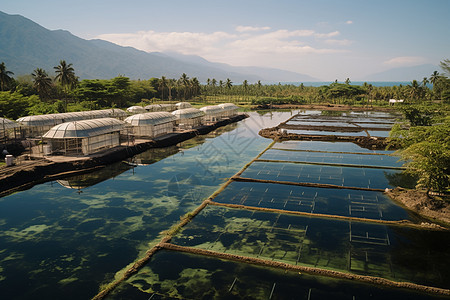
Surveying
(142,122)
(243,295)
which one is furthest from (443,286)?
(142,122)

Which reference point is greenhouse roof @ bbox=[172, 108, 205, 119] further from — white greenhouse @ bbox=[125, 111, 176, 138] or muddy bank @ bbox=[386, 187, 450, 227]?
muddy bank @ bbox=[386, 187, 450, 227]

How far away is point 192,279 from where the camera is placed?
14445mm

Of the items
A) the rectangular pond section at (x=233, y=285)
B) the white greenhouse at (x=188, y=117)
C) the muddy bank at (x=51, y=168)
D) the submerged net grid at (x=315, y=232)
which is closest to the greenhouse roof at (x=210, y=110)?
the white greenhouse at (x=188, y=117)

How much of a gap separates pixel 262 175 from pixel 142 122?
22820 mm

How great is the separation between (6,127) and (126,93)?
5252 centimetres

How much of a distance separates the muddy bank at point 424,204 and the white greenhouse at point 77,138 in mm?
30355

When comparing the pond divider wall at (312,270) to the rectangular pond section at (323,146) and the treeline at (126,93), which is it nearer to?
the treeline at (126,93)

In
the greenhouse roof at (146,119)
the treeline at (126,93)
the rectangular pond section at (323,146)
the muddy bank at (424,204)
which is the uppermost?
the treeline at (126,93)

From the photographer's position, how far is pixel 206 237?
1823 cm

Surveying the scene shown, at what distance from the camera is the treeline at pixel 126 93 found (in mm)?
59750

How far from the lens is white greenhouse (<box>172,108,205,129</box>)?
57.2 m

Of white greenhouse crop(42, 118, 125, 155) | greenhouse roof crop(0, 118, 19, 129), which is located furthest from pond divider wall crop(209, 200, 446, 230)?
greenhouse roof crop(0, 118, 19, 129)

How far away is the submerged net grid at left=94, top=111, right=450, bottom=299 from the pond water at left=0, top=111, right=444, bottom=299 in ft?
0.29

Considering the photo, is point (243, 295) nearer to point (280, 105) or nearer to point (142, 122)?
point (142, 122)
